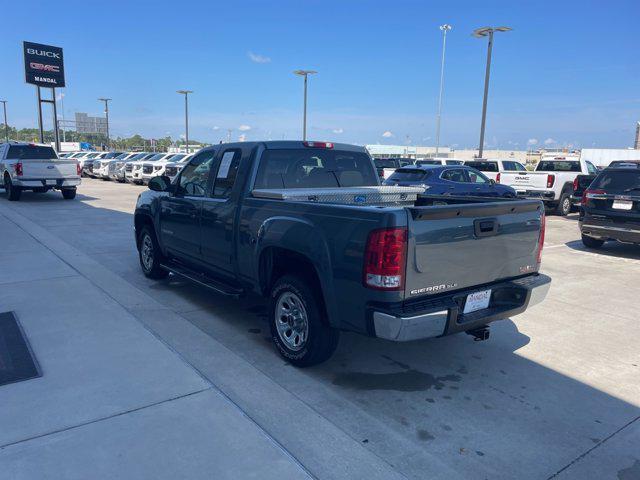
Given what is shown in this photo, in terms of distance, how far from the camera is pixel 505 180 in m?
16.4

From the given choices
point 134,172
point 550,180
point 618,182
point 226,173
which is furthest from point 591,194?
point 134,172

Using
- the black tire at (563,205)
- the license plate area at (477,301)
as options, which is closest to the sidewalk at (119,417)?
the license plate area at (477,301)

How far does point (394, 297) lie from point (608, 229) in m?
7.75

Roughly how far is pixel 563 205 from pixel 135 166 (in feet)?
69.8

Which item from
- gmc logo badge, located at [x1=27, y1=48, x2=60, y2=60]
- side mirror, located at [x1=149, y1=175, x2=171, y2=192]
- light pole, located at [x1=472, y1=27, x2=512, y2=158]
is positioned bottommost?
side mirror, located at [x1=149, y1=175, x2=171, y2=192]

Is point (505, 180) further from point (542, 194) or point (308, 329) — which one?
point (308, 329)

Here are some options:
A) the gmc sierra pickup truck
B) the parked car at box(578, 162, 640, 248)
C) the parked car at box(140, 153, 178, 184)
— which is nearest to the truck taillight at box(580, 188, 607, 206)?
the parked car at box(578, 162, 640, 248)

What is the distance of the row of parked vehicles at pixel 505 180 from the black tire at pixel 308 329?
7785 millimetres

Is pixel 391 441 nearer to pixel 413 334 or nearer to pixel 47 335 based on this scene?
pixel 413 334

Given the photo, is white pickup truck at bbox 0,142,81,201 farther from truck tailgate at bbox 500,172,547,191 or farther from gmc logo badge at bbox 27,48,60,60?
gmc logo badge at bbox 27,48,60,60

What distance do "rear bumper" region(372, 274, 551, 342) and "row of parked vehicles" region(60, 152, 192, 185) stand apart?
19.0 meters

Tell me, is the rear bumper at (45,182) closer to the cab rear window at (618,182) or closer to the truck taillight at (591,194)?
the truck taillight at (591,194)

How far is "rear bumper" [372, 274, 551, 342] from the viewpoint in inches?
130

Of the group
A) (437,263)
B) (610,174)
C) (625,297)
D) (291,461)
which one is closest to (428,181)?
(610,174)
